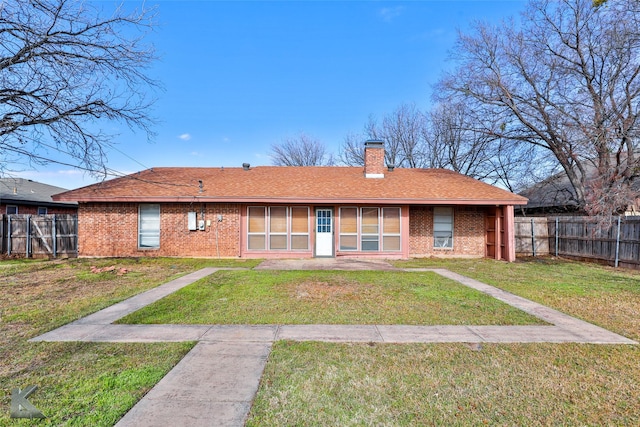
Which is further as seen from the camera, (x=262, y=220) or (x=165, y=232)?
(x=262, y=220)

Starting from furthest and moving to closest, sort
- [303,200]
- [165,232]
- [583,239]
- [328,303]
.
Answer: [165,232], [583,239], [303,200], [328,303]

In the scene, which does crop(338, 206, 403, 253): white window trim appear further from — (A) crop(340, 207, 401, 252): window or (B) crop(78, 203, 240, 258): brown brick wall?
(B) crop(78, 203, 240, 258): brown brick wall

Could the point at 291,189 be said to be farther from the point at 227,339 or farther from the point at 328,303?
the point at 227,339

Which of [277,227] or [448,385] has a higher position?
[277,227]

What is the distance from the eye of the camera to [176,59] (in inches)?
377

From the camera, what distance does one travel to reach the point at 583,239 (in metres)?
11.9

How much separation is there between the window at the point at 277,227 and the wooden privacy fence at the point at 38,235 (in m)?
7.50

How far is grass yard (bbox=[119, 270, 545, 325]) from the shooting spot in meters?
4.83

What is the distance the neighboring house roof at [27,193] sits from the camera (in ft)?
57.6

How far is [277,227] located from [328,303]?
6870 millimetres

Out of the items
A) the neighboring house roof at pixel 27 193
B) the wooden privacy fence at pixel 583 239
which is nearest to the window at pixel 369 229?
the wooden privacy fence at pixel 583 239

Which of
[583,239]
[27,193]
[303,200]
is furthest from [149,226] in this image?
[583,239]

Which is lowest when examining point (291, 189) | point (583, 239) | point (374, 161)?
point (583, 239)

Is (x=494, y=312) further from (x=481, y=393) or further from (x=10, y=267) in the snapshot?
(x=10, y=267)
